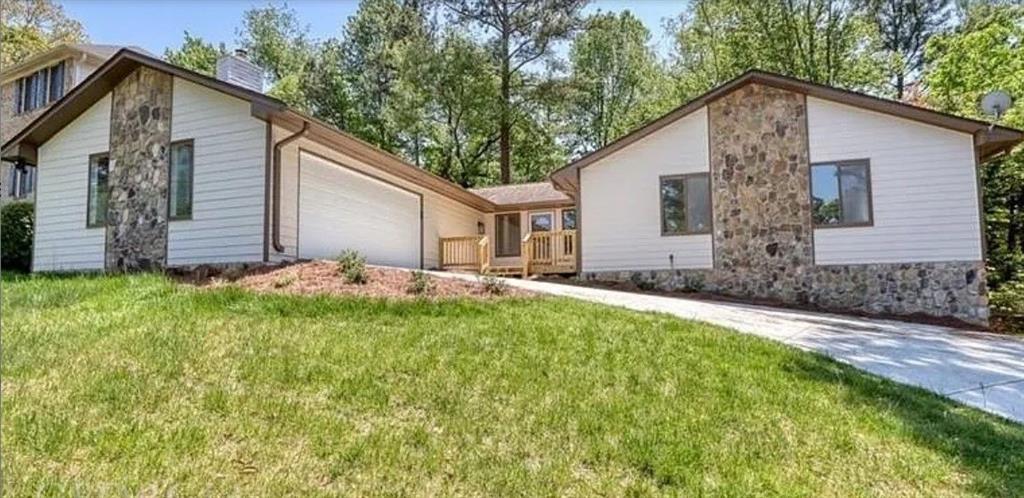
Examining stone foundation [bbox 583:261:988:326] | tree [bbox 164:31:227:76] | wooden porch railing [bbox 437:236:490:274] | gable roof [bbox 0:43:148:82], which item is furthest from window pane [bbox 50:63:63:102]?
stone foundation [bbox 583:261:988:326]

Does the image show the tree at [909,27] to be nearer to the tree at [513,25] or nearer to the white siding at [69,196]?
the tree at [513,25]

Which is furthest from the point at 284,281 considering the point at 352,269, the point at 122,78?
the point at 122,78

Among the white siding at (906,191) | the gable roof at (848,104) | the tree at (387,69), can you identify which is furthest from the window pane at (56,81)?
the white siding at (906,191)

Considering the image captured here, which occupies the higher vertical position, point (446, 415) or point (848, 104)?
point (848, 104)

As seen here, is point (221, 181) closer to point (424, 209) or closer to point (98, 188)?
point (98, 188)

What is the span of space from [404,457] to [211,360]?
227 centimetres

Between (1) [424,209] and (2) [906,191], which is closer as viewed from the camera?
(2) [906,191]

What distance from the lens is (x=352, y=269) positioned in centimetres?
969

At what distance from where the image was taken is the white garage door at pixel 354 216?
1202cm

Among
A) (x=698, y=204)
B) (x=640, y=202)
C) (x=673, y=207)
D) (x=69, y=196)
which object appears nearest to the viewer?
(x=69, y=196)

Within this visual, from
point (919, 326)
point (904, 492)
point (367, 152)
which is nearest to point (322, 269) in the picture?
point (367, 152)

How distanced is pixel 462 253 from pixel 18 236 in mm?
9999

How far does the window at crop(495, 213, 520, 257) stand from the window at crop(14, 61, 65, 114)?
44.8 ft

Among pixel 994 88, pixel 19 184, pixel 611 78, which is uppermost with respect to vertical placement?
pixel 611 78
